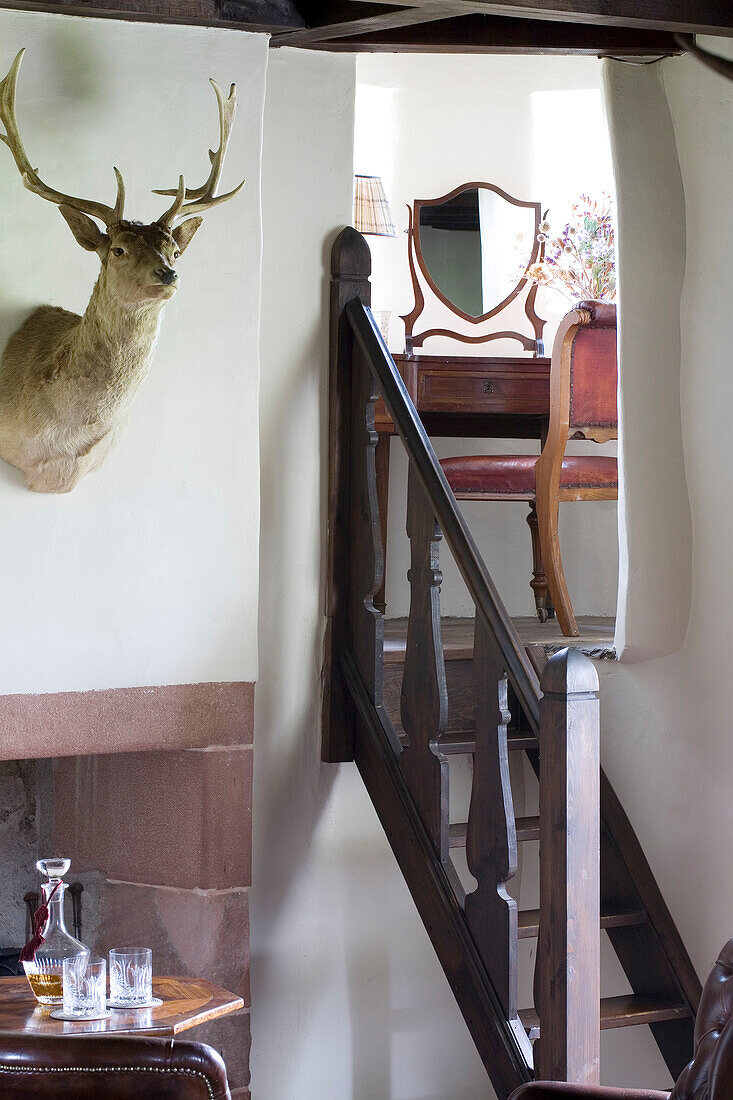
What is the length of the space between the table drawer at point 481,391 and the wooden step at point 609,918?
198 cm

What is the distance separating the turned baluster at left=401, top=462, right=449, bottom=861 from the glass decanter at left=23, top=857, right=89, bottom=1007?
0.98 m

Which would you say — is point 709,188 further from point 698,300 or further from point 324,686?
point 324,686

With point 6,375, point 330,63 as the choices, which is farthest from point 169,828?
point 330,63

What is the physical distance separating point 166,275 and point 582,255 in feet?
9.68

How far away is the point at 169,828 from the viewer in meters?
3.30

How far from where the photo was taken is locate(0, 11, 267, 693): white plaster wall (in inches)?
118

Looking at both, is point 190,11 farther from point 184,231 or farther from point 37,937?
point 37,937

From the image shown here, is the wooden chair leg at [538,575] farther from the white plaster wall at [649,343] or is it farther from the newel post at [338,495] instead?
the newel post at [338,495]

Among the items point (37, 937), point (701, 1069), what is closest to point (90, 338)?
point (37, 937)

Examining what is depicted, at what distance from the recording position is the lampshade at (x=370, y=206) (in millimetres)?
5121

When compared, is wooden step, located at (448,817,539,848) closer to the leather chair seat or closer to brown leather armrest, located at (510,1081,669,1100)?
brown leather armrest, located at (510,1081,669,1100)

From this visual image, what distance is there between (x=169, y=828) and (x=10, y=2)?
2.10 m

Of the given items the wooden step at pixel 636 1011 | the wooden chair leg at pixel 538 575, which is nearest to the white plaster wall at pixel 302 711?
the wooden step at pixel 636 1011

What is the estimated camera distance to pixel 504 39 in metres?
3.51
